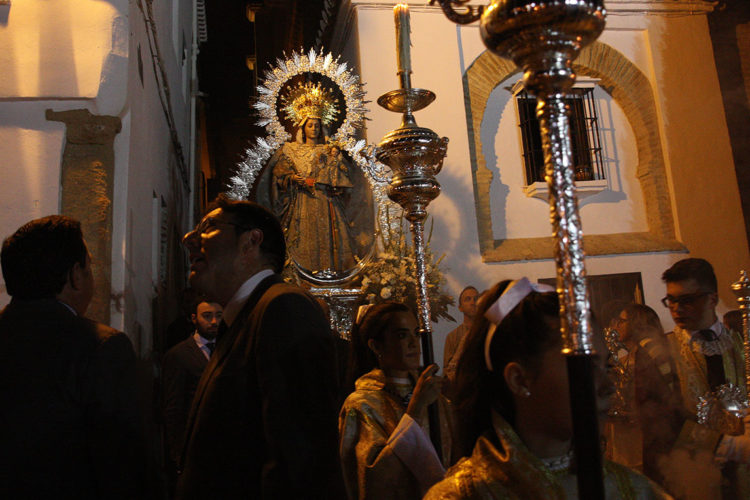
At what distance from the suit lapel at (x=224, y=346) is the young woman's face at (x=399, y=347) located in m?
1.32

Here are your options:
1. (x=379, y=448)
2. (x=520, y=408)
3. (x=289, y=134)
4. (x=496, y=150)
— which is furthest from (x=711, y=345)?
(x=496, y=150)

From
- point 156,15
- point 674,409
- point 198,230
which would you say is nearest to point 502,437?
point 198,230

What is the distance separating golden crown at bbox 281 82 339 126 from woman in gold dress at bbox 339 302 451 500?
4.11 meters

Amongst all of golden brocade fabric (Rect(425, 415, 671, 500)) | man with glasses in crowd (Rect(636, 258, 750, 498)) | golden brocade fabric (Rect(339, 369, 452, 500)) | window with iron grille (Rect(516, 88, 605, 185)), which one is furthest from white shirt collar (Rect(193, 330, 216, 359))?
window with iron grille (Rect(516, 88, 605, 185))

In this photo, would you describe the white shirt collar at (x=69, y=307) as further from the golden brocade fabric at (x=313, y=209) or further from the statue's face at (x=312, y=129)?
the statue's face at (x=312, y=129)

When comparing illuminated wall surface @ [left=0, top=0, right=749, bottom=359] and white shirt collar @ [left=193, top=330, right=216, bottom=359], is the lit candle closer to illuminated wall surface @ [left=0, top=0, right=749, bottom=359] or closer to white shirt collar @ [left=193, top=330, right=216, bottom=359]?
white shirt collar @ [left=193, top=330, right=216, bottom=359]

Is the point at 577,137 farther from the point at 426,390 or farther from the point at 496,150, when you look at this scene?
the point at 426,390

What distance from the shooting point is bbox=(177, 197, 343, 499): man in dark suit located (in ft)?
6.09

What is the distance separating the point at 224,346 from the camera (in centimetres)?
221

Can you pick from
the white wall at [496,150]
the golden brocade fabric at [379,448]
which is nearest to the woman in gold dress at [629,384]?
the golden brocade fabric at [379,448]

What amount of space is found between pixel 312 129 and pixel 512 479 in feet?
19.9

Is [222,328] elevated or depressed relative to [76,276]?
depressed

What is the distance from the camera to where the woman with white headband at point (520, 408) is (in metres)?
1.65

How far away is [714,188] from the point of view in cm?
997
